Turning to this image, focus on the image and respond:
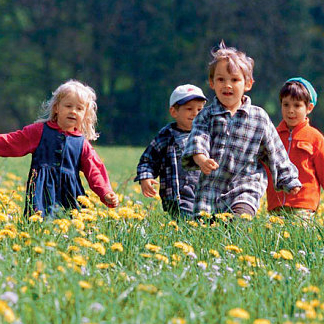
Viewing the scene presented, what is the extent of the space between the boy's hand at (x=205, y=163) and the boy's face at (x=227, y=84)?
466 mm

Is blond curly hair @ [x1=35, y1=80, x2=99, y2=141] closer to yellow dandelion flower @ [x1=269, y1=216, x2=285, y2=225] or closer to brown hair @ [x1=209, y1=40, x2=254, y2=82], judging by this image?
brown hair @ [x1=209, y1=40, x2=254, y2=82]

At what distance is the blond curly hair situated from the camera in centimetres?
529

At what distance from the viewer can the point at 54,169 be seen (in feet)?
17.0

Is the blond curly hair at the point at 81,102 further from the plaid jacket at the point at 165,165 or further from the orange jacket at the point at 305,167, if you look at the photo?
the orange jacket at the point at 305,167

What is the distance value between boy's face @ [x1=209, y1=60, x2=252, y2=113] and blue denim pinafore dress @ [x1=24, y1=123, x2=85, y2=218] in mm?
1092

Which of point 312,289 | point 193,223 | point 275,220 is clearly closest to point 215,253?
point 312,289

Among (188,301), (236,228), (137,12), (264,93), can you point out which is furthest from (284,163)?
(137,12)

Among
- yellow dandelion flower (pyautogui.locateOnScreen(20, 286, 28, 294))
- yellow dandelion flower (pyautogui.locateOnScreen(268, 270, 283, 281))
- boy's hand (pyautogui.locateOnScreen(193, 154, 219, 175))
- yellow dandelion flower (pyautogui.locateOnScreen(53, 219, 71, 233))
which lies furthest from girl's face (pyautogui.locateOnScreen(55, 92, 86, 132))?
yellow dandelion flower (pyautogui.locateOnScreen(20, 286, 28, 294))

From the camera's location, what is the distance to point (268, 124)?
531 centimetres

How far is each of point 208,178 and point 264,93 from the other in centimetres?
4058

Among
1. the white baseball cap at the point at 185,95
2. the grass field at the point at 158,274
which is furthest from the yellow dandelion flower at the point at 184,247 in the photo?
the white baseball cap at the point at 185,95

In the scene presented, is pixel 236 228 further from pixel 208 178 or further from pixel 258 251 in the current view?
pixel 208 178

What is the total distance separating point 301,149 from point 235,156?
3.71 ft

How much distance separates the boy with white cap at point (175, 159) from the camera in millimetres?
5871
